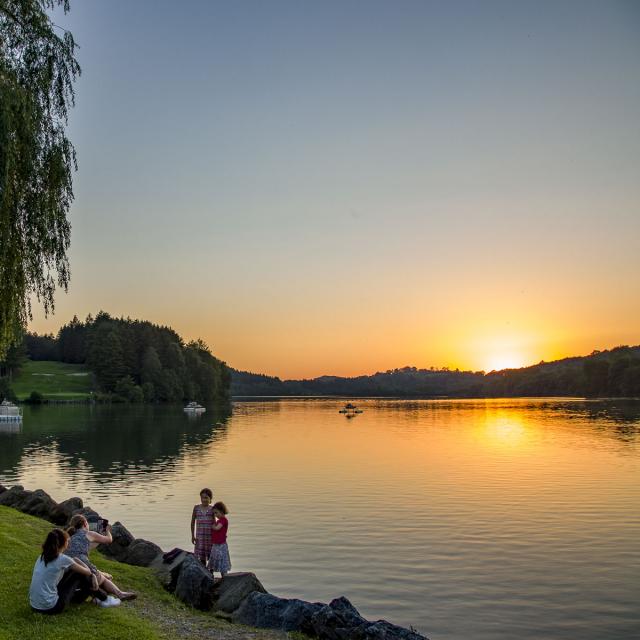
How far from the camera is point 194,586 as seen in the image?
51.2 feet

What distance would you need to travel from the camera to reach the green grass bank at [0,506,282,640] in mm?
11984

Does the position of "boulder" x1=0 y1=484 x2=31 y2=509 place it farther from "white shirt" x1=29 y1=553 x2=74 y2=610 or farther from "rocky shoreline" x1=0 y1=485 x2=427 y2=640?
"white shirt" x1=29 y1=553 x2=74 y2=610

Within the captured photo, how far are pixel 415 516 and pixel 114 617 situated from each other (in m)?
20.1

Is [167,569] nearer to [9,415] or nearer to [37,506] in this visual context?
[37,506]

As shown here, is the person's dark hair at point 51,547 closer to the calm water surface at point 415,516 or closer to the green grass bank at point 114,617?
the green grass bank at point 114,617

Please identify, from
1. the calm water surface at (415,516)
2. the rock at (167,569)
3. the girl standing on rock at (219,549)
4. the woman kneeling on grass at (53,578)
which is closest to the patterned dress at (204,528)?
the girl standing on rock at (219,549)

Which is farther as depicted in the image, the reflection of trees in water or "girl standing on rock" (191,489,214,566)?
the reflection of trees in water

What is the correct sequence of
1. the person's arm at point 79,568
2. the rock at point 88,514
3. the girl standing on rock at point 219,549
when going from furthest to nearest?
the rock at point 88,514
the girl standing on rock at point 219,549
the person's arm at point 79,568

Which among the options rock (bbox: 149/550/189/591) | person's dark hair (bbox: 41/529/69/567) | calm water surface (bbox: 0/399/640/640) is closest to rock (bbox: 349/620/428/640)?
calm water surface (bbox: 0/399/640/640)

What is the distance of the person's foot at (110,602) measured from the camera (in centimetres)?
1350

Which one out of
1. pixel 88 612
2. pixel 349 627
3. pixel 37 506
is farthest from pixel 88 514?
pixel 349 627

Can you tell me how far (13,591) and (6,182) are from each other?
979 cm

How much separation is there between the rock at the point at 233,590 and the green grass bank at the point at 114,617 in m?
0.60

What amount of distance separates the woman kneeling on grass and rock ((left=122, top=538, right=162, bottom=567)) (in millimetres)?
6150
